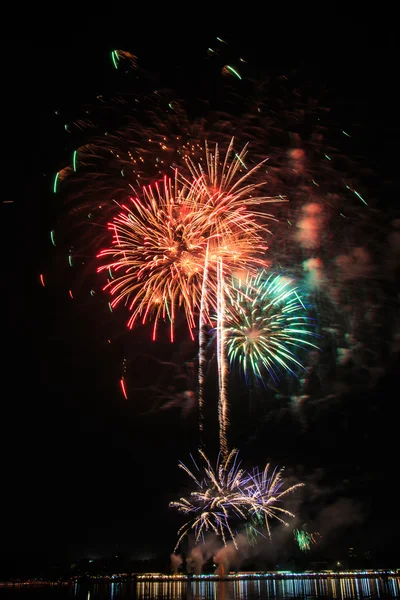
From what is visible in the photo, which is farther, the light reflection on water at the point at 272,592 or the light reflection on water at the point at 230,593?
the light reflection on water at the point at 230,593

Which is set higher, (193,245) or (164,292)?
(193,245)

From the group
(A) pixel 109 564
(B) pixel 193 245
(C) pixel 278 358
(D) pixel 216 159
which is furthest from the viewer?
(A) pixel 109 564

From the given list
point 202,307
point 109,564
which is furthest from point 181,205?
point 109,564

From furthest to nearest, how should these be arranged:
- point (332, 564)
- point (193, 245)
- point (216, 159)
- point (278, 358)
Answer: point (332, 564) < point (278, 358) < point (193, 245) < point (216, 159)

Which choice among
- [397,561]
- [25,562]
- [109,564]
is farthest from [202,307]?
[397,561]

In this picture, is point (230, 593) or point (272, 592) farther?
point (272, 592)

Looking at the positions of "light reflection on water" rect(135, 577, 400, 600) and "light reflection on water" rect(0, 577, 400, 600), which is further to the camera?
"light reflection on water" rect(0, 577, 400, 600)

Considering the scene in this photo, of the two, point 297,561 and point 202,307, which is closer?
point 202,307

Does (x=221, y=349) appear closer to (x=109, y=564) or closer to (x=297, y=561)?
(x=109, y=564)

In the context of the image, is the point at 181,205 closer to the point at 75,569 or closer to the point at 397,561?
the point at 75,569
